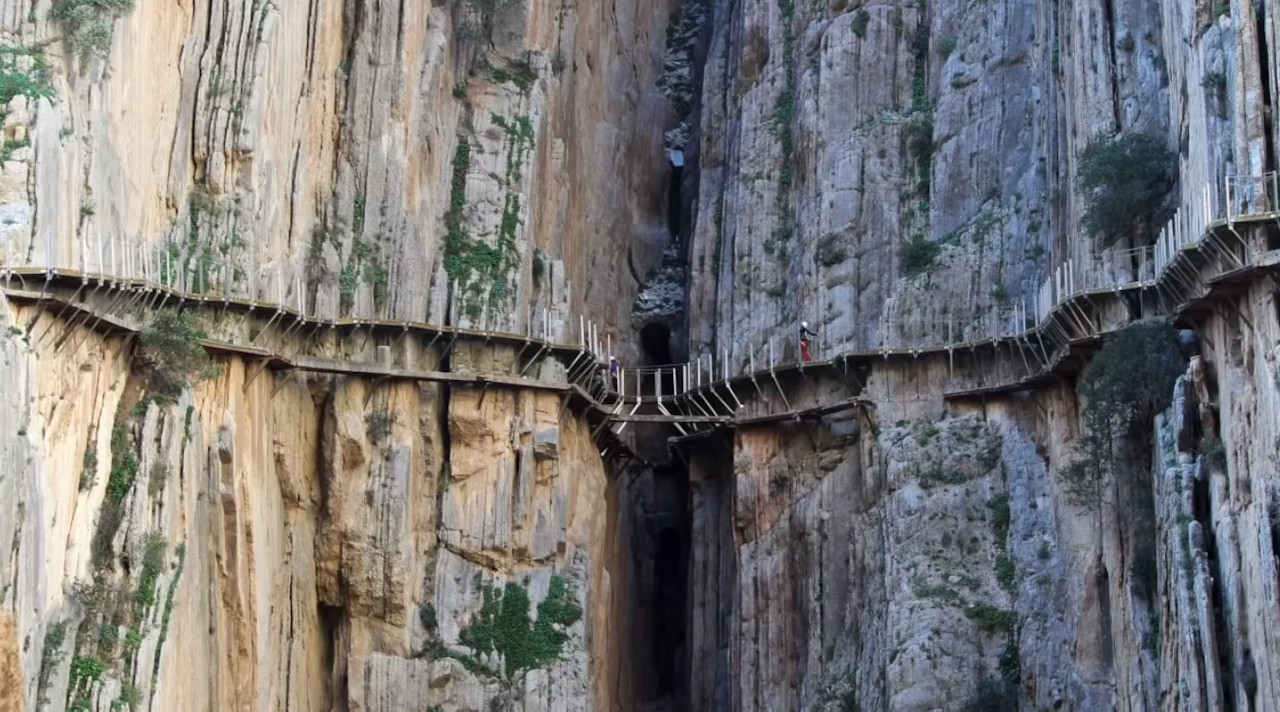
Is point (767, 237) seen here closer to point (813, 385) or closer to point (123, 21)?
point (813, 385)

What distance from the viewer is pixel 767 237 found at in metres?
61.0

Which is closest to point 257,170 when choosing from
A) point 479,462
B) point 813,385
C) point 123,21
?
point 123,21

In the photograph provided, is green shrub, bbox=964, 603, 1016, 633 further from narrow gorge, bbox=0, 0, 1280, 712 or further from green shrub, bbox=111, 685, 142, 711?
green shrub, bbox=111, 685, 142, 711

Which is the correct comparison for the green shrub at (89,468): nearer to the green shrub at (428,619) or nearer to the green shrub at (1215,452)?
the green shrub at (428,619)

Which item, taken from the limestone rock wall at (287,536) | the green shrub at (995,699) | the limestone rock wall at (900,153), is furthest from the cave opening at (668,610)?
the green shrub at (995,699)

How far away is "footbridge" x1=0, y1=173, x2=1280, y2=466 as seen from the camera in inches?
1555

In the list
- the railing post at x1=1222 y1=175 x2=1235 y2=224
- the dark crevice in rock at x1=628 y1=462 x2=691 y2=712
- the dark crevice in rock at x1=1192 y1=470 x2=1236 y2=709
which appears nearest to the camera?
the dark crevice in rock at x1=1192 y1=470 x2=1236 y2=709

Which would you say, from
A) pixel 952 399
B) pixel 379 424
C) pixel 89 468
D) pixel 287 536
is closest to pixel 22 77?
pixel 89 468

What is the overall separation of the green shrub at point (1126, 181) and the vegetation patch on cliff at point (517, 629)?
Result: 16.3 m

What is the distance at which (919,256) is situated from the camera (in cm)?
5641

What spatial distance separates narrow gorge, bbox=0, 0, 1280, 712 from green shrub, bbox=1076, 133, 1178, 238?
103 mm

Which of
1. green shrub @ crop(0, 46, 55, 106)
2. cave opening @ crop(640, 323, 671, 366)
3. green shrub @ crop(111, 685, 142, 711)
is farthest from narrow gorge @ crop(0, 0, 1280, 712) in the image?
cave opening @ crop(640, 323, 671, 366)

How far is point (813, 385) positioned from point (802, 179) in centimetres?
789

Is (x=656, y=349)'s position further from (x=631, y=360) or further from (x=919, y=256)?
(x=919, y=256)
